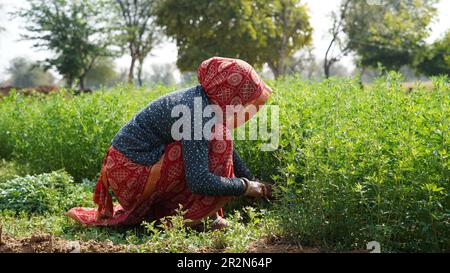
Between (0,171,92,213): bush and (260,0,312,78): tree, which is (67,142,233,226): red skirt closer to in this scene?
(0,171,92,213): bush

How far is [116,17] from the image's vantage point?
114ft

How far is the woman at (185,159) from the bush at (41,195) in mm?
802

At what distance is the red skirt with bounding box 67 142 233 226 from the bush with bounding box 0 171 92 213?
687mm

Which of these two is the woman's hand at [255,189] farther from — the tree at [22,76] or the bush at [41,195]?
the tree at [22,76]

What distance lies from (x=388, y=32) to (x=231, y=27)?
326 inches

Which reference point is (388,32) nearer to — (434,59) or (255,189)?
(434,59)

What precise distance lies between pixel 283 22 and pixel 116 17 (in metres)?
11.9

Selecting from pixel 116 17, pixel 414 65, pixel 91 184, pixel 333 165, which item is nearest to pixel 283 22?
pixel 414 65

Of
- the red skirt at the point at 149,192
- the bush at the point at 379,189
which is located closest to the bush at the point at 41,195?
the red skirt at the point at 149,192

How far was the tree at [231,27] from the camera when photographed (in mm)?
26688

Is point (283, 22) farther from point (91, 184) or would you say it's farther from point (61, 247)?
point (61, 247)

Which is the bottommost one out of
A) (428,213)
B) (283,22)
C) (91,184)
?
(91,184)

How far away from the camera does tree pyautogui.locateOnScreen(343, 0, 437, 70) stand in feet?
89.0
